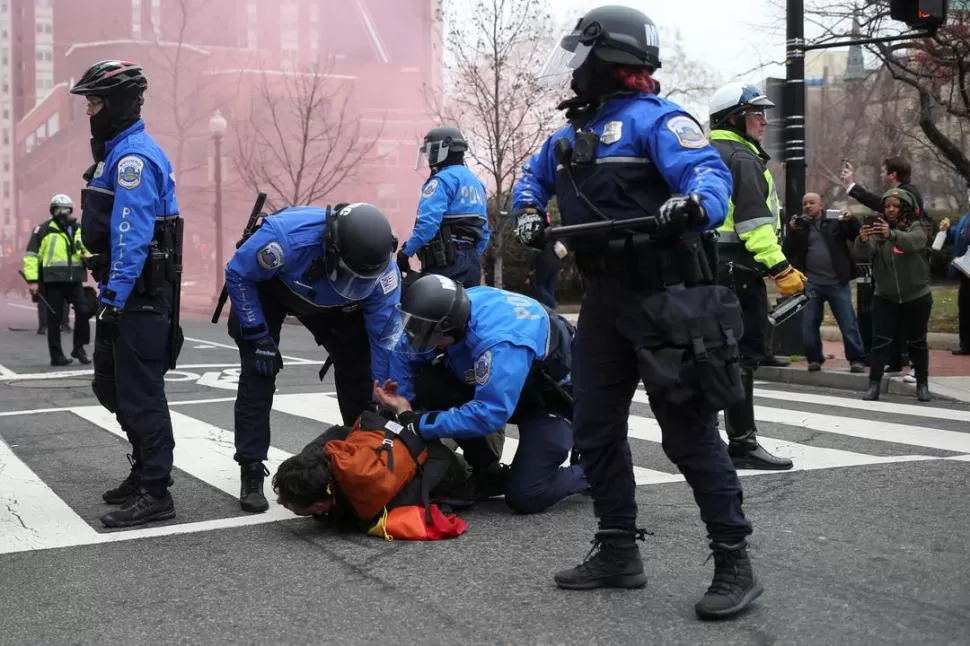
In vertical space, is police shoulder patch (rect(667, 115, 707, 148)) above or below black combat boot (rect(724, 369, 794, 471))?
above

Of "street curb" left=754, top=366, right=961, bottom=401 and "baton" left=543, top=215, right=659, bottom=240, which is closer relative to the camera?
"baton" left=543, top=215, right=659, bottom=240

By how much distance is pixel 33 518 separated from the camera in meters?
5.00

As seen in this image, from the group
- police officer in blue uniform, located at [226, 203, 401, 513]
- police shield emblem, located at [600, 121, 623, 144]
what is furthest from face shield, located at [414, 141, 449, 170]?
police shield emblem, located at [600, 121, 623, 144]

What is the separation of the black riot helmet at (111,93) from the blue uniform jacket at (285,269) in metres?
0.74

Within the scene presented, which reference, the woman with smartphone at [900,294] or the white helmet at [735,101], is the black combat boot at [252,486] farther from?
the woman with smartphone at [900,294]

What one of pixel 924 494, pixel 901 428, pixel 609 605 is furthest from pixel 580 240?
pixel 901 428

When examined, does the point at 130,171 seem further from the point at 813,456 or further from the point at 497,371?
the point at 813,456

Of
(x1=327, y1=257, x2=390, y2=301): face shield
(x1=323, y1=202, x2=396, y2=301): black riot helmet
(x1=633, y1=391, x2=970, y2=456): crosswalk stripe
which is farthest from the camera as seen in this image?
(x1=633, y1=391, x2=970, y2=456): crosswalk stripe

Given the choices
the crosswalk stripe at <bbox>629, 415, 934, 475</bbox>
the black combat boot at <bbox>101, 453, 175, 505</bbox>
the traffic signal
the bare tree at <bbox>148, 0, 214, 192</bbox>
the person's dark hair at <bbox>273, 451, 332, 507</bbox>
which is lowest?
the crosswalk stripe at <bbox>629, 415, 934, 475</bbox>

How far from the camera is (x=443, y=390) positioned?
520 centimetres

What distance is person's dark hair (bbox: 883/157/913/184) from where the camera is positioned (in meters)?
9.60

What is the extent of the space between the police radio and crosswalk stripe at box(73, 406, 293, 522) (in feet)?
9.13

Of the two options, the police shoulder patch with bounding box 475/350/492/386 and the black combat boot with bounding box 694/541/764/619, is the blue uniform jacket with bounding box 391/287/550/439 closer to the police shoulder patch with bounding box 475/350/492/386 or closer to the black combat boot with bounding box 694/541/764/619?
the police shoulder patch with bounding box 475/350/492/386

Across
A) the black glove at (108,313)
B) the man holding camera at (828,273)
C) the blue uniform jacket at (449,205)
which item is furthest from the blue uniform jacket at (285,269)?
the man holding camera at (828,273)
